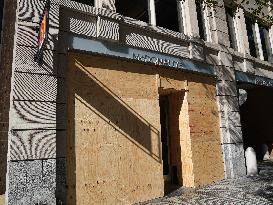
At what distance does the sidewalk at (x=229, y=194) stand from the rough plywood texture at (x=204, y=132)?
42cm

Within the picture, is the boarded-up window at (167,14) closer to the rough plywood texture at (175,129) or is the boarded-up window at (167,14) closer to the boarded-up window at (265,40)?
the rough plywood texture at (175,129)

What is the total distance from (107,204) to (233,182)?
4.39m

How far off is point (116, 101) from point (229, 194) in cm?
387

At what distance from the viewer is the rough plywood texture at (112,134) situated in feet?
21.1

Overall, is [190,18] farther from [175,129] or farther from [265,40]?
[265,40]

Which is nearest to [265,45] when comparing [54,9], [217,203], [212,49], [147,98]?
[212,49]

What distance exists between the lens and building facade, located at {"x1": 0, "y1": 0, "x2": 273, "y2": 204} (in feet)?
19.2

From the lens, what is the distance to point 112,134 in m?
7.01

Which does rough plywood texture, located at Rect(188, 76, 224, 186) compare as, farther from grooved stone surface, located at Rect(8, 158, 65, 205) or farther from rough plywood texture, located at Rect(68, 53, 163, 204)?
grooved stone surface, located at Rect(8, 158, 65, 205)

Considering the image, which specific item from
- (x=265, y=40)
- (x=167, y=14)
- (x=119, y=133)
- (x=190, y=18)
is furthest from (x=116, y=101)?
(x=265, y=40)

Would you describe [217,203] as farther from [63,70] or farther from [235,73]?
[235,73]

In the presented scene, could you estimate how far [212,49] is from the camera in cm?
1013

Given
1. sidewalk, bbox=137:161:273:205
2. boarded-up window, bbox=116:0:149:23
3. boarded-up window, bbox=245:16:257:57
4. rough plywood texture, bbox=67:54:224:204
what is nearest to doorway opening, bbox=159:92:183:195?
rough plywood texture, bbox=67:54:224:204

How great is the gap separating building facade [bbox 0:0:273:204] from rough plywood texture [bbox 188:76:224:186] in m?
0.03
